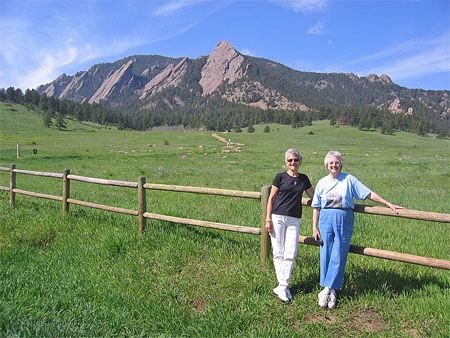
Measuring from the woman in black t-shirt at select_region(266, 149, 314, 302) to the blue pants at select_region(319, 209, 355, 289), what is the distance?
1.55 ft

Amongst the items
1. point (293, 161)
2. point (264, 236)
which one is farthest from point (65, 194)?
point (293, 161)

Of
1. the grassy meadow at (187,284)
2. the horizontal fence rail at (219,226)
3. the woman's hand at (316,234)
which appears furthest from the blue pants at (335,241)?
the horizontal fence rail at (219,226)

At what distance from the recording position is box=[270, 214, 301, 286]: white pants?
236 inches

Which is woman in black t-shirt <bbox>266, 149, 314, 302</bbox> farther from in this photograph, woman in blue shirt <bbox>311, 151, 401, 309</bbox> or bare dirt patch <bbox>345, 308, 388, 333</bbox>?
bare dirt patch <bbox>345, 308, 388, 333</bbox>

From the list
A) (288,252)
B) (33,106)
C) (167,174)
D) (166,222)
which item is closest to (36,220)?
(166,222)

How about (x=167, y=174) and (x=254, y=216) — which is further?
(x=167, y=174)

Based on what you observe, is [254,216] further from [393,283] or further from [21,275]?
[21,275]

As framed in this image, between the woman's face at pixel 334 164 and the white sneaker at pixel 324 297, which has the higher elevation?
the woman's face at pixel 334 164

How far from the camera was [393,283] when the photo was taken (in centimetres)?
611

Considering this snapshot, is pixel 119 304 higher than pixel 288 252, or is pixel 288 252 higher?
pixel 288 252

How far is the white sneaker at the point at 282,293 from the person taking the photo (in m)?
5.79

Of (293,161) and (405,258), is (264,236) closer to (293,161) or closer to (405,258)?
(293,161)

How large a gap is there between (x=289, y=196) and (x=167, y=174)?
60.1 ft

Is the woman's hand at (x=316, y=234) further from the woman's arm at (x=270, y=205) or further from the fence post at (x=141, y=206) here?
the fence post at (x=141, y=206)
